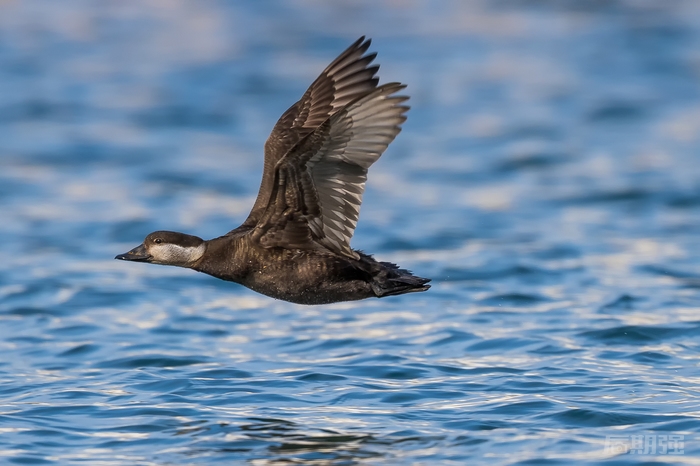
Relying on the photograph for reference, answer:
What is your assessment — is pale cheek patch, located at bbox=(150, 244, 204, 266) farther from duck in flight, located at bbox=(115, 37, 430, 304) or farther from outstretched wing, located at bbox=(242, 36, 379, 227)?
outstretched wing, located at bbox=(242, 36, 379, 227)

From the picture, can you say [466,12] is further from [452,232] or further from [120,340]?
[120,340]

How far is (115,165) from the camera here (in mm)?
14844

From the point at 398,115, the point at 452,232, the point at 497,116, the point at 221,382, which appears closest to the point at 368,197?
the point at 452,232

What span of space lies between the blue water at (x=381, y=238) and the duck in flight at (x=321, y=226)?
863mm

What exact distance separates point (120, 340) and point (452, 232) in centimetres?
442

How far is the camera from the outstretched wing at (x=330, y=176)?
6824mm

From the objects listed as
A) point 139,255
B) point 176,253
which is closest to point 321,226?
point 176,253

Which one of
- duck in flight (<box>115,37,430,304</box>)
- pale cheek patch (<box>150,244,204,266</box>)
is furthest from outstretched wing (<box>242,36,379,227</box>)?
pale cheek patch (<box>150,244,204,266</box>)

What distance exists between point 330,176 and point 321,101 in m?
1.02

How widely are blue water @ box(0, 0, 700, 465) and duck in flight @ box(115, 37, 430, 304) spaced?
86 cm

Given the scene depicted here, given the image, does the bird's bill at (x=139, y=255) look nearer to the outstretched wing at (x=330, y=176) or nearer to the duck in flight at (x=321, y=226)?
the duck in flight at (x=321, y=226)

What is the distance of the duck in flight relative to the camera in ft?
22.8

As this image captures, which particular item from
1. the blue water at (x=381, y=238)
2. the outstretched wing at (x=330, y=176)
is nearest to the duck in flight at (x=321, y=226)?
the outstretched wing at (x=330, y=176)

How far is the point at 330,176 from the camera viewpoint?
7.14 meters
